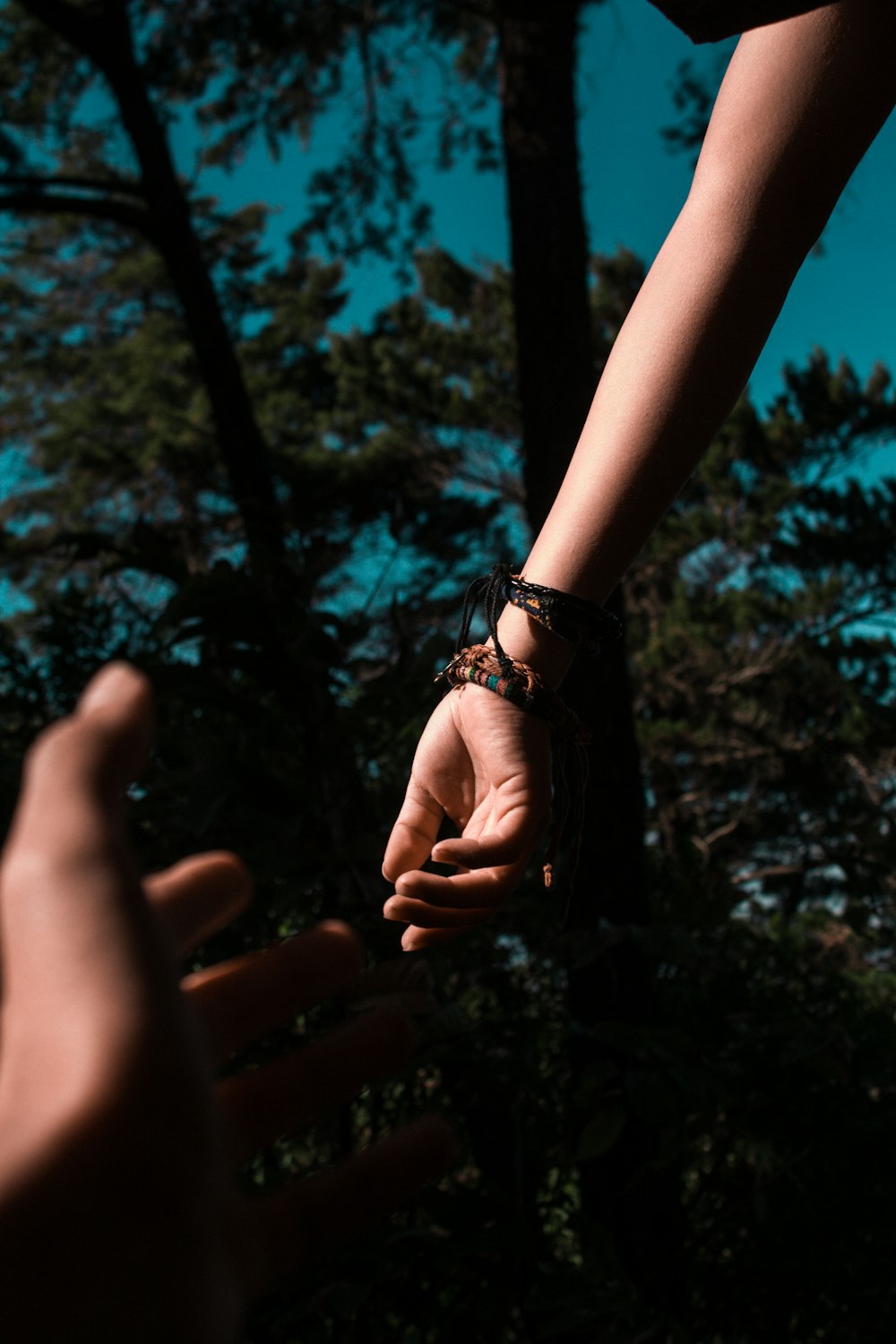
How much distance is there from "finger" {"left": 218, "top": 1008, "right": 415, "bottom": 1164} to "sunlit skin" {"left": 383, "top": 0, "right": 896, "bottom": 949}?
1.05ft

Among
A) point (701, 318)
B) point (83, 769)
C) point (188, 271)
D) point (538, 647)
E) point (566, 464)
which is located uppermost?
point (188, 271)

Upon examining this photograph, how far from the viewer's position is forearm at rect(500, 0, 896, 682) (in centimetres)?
91

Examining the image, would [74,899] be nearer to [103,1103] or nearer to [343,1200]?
[103,1103]

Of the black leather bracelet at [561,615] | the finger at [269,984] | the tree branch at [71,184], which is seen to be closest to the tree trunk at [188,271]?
the tree branch at [71,184]

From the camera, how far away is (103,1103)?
0.34 meters

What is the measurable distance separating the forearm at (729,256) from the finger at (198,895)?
578 millimetres

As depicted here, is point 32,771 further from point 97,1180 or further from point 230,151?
point 230,151

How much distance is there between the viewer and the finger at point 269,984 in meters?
0.53

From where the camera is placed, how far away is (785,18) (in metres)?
0.91

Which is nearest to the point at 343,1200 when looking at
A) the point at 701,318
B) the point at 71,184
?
the point at 701,318

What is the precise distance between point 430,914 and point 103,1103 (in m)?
0.52

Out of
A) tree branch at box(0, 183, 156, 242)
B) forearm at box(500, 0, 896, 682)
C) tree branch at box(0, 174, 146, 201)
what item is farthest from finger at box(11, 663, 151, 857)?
tree branch at box(0, 174, 146, 201)

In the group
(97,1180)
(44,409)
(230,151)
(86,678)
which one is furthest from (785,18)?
(44,409)

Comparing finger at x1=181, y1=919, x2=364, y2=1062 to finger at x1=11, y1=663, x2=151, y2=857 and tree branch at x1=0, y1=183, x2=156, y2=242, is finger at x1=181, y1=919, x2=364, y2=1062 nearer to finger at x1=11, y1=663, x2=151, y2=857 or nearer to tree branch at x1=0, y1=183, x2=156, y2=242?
finger at x1=11, y1=663, x2=151, y2=857
